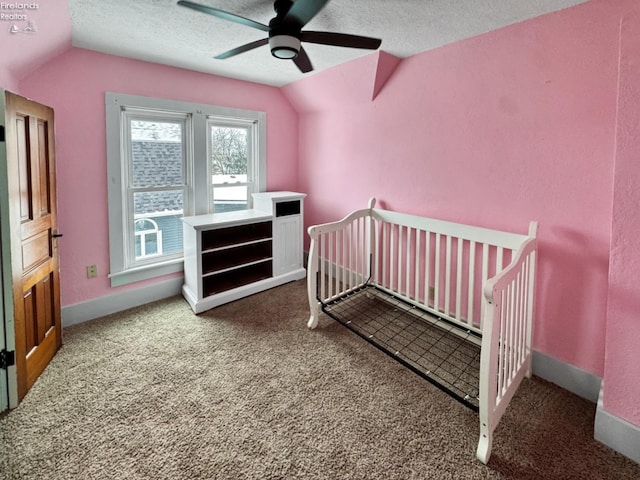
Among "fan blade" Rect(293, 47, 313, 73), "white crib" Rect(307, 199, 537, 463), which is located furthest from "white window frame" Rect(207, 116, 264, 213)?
"fan blade" Rect(293, 47, 313, 73)

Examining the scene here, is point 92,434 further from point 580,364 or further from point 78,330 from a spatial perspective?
point 580,364

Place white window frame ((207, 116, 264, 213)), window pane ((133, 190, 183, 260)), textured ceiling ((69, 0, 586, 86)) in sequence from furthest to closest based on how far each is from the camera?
1. white window frame ((207, 116, 264, 213))
2. window pane ((133, 190, 183, 260))
3. textured ceiling ((69, 0, 586, 86))

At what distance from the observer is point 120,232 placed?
119 inches

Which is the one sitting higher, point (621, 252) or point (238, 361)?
point (621, 252)

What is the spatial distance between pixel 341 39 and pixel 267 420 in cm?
212

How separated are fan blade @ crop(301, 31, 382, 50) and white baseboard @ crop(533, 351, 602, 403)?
7.20ft

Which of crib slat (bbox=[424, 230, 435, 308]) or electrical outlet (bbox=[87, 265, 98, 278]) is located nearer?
crib slat (bbox=[424, 230, 435, 308])

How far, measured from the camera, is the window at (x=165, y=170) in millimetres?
2980

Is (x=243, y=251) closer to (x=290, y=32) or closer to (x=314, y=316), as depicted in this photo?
(x=314, y=316)

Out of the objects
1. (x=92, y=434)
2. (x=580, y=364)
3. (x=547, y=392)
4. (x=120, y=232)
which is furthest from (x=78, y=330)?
(x=580, y=364)

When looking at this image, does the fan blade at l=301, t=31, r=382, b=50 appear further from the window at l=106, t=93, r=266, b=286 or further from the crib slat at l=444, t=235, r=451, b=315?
the window at l=106, t=93, r=266, b=286

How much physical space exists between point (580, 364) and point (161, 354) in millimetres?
2751

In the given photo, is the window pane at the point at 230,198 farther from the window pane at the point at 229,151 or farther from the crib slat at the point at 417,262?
the crib slat at the point at 417,262

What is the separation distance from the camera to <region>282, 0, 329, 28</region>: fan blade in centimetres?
143
